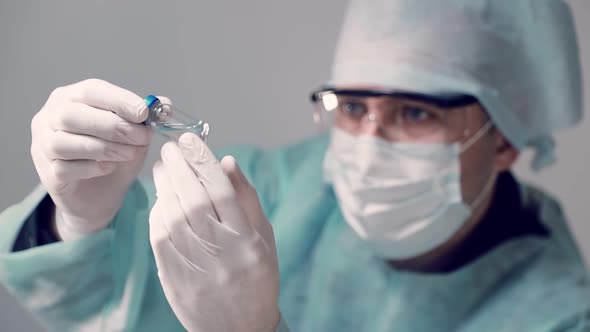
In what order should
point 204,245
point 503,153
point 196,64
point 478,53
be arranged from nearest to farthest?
point 204,245
point 196,64
point 478,53
point 503,153

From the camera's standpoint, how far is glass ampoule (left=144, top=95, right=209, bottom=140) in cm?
75

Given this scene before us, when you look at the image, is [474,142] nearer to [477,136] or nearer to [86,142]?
[477,136]

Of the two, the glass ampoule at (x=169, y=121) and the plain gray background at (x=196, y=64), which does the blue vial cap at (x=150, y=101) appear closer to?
the glass ampoule at (x=169, y=121)

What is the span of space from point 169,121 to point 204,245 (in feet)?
0.55

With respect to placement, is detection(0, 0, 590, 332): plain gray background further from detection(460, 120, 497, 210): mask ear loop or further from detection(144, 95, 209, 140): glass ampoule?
detection(460, 120, 497, 210): mask ear loop

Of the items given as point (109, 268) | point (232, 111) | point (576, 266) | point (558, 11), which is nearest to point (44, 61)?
point (109, 268)

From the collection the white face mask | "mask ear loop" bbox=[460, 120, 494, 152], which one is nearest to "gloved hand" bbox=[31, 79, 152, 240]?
the white face mask

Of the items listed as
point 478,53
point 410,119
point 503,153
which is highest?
point 478,53

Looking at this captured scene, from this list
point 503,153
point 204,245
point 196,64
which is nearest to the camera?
point 204,245

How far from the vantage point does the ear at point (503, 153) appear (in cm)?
134

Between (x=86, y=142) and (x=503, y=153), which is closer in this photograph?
(x=86, y=142)

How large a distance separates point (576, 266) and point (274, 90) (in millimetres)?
770

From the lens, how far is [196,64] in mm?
1068

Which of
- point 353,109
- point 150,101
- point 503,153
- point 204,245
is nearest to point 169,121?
point 150,101
